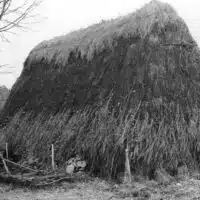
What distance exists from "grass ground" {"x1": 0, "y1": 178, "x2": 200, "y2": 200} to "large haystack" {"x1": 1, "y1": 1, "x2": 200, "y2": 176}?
48 centimetres

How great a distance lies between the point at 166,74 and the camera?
8156mm

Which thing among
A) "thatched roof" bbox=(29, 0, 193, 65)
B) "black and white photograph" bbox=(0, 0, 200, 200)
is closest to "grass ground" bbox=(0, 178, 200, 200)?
"black and white photograph" bbox=(0, 0, 200, 200)

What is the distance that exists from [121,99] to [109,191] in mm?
2550

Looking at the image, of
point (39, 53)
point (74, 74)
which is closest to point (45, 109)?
point (74, 74)

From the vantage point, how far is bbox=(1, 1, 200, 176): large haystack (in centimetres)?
736

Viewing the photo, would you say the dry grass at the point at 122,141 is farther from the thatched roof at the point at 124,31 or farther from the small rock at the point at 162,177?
the thatched roof at the point at 124,31

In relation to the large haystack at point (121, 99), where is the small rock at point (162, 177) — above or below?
below

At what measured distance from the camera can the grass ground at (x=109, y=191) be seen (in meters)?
6.03

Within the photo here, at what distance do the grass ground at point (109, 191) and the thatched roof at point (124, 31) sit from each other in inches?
163

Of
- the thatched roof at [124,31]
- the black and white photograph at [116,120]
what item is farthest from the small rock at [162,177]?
the thatched roof at [124,31]

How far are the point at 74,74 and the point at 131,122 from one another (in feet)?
11.4

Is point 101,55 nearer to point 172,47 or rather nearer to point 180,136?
point 172,47

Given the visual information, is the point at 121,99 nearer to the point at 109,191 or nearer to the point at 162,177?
the point at 162,177

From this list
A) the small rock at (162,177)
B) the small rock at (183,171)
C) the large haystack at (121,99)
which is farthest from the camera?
the large haystack at (121,99)
